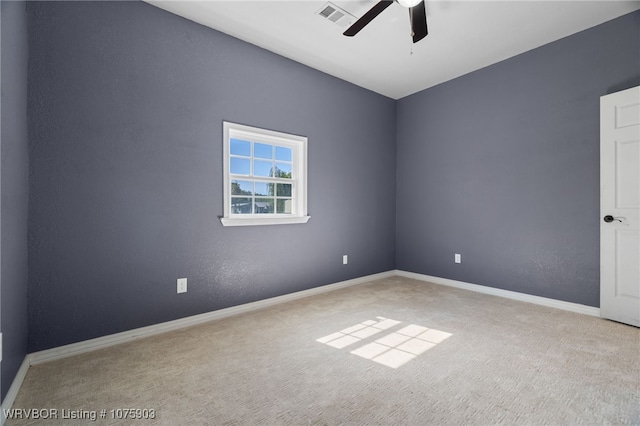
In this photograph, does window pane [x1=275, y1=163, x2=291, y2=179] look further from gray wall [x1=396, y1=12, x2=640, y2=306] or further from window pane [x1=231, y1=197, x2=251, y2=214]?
gray wall [x1=396, y1=12, x2=640, y2=306]

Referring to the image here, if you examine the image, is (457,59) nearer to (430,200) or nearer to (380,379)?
(430,200)

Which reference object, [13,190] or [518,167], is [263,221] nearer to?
[13,190]

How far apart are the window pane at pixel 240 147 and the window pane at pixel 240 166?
2.6 inches

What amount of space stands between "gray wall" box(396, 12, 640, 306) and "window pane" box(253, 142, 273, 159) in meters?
2.30

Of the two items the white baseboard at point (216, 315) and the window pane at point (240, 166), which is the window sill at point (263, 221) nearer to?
the window pane at point (240, 166)

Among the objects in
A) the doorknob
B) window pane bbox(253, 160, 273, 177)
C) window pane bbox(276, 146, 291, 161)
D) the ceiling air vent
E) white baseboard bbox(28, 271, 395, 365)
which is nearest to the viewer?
white baseboard bbox(28, 271, 395, 365)

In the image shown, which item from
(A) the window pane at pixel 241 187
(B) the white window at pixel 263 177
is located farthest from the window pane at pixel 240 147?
(A) the window pane at pixel 241 187

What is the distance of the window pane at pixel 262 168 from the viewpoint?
3.29 metres

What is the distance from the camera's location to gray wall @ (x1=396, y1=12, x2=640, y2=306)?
2943 mm

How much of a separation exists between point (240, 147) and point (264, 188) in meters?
0.52

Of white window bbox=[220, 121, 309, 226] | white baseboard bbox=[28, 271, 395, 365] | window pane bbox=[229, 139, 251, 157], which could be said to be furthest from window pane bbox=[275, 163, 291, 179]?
white baseboard bbox=[28, 271, 395, 365]

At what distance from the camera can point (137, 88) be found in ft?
8.10

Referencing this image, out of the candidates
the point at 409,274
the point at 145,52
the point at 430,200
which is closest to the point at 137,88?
the point at 145,52

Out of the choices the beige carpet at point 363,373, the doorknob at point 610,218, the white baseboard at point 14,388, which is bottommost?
the beige carpet at point 363,373
